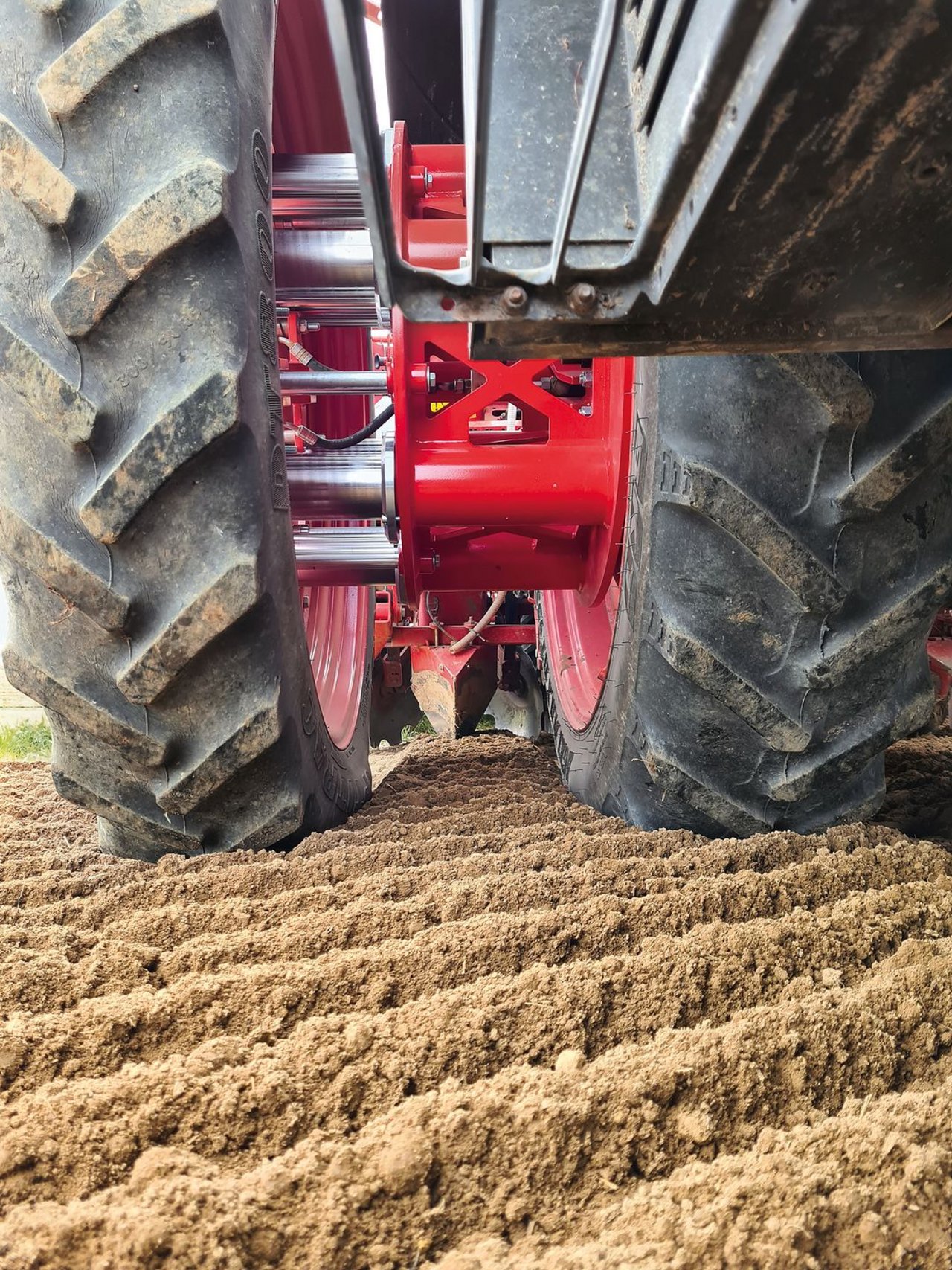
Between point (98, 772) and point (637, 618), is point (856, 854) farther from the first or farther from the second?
point (98, 772)

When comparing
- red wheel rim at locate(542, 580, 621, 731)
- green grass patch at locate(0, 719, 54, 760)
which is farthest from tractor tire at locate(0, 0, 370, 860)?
green grass patch at locate(0, 719, 54, 760)

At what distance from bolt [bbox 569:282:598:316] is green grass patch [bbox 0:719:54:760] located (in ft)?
16.4

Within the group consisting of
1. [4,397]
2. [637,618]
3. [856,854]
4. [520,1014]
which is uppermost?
[4,397]

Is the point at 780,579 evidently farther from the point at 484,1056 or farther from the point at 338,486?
the point at 338,486

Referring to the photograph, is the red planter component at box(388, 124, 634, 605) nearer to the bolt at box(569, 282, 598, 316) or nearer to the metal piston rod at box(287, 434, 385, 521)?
the metal piston rod at box(287, 434, 385, 521)

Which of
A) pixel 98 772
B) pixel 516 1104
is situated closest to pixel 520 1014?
pixel 516 1104

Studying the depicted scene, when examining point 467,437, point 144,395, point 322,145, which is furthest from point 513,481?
point 322,145

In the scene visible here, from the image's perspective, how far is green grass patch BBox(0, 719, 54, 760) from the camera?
5.10m

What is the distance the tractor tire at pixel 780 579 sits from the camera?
1.18 m

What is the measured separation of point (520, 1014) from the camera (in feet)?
3.28

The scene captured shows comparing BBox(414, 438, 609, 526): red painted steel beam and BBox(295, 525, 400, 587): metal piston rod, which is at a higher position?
BBox(414, 438, 609, 526): red painted steel beam

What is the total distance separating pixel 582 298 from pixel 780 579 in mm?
708

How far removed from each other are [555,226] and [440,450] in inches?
43.7

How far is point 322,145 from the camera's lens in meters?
2.08
